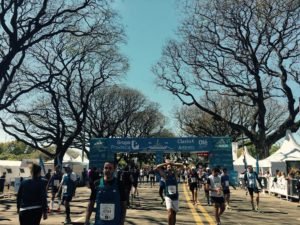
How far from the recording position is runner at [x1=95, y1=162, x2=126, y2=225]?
6.16m

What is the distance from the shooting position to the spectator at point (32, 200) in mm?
7926

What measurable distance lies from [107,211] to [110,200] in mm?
156

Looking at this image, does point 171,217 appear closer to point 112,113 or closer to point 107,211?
point 107,211

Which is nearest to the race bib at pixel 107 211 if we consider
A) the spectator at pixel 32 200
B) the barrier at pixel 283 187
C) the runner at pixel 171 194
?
the spectator at pixel 32 200

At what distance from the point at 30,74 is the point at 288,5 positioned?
66.6ft

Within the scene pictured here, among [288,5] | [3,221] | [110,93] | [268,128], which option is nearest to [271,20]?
[288,5]

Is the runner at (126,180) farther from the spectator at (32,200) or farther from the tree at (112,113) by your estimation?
the tree at (112,113)

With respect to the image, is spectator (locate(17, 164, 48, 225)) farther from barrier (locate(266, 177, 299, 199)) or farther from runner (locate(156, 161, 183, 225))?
barrier (locate(266, 177, 299, 199))

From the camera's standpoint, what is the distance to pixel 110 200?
245 inches

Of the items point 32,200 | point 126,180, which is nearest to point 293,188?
point 126,180

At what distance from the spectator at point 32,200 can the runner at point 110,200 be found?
211 cm

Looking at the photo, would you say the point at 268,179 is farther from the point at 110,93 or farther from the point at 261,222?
the point at 110,93

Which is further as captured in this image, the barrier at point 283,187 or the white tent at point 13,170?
the white tent at point 13,170

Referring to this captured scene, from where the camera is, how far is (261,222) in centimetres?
1393
